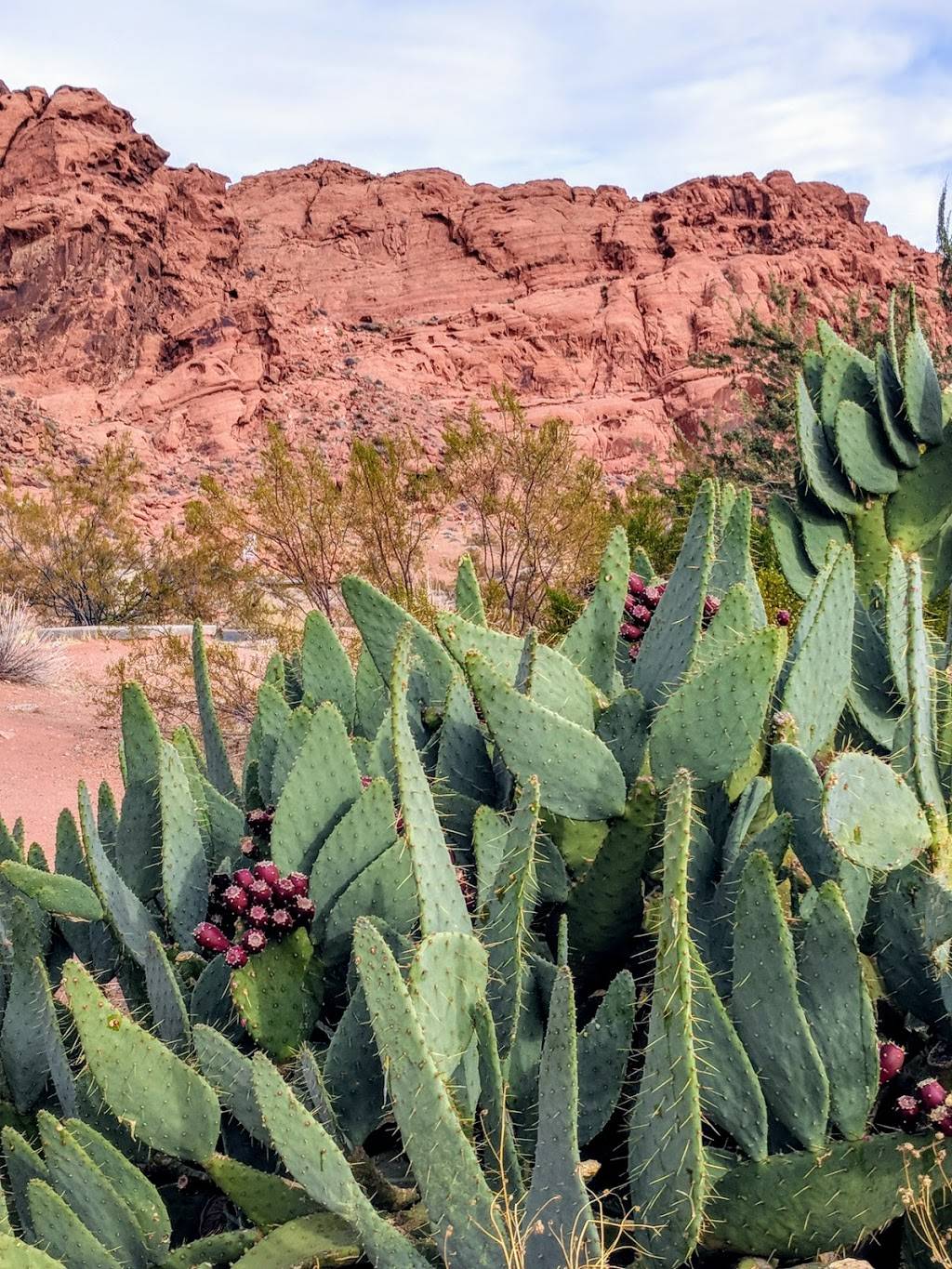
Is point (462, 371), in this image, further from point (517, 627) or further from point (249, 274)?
point (517, 627)

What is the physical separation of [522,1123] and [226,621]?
48.7 ft

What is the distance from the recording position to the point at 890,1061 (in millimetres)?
1686

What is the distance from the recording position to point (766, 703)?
180 cm

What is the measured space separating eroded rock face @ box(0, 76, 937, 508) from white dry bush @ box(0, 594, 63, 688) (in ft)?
84.2

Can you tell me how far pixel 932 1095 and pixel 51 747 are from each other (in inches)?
361

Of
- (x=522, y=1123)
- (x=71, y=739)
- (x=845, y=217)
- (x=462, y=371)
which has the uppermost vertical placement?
(x=845, y=217)

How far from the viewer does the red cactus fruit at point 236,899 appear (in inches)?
75.1

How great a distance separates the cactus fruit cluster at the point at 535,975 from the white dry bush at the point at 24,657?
10.6 m

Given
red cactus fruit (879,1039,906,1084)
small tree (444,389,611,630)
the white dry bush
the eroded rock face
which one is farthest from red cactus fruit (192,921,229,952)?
the eroded rock face

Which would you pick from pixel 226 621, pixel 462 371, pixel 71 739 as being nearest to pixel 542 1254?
pixel 71 739

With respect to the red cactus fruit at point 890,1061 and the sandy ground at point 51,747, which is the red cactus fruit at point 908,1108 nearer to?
the red cactus fruit at point 890,1061

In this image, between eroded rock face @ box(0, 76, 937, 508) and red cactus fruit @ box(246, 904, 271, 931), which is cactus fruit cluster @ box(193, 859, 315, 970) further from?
eroded rock face @ box(0, 76, 937, 508)

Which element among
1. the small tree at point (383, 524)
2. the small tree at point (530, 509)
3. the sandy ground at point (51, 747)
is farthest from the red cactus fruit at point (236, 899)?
the small tree at point (530, 509)

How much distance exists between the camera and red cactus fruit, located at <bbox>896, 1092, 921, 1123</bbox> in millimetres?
1575
